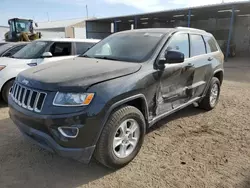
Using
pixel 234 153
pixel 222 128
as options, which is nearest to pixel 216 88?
pixel 222 128

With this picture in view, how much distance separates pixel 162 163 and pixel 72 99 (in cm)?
154

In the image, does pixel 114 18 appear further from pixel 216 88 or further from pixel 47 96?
pixel 47 96

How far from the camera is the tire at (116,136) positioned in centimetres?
253

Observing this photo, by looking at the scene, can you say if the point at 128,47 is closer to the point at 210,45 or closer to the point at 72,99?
the point at 72,99

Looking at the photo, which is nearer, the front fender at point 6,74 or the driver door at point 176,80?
the driver door at point 176,80

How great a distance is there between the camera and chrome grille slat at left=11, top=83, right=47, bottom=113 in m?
2.44

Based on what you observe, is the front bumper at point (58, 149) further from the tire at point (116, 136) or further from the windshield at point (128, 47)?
the windshield at point (128, 47)

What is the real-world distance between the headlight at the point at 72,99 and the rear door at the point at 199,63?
92.2 inches

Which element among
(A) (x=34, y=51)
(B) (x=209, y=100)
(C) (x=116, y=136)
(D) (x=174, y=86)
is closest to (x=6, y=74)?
(A) (x=34, y=51)

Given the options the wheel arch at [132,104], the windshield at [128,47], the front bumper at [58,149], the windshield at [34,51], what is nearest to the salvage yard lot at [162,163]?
the front bumper at [58,149]

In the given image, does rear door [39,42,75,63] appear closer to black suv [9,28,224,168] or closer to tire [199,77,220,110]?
black suv [9,28,224,168]

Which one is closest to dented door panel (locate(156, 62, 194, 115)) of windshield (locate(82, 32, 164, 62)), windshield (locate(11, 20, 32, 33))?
windshield (locate(82, 32, 164, 62))

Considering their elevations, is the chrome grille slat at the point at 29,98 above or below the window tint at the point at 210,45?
below

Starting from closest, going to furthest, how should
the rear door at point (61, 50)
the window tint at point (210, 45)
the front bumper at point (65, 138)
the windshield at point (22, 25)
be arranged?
the front bumper at point (65, 138) → the window tint at point (210, 45) → the rear door at point (61, 50) → the windshield at point (22, 25)
